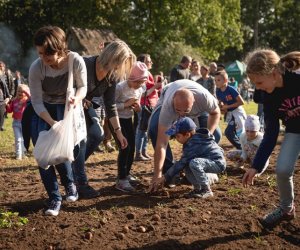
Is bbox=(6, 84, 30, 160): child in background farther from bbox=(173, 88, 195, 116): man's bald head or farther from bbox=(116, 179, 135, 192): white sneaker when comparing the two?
bbox=(173, 88, 195, 116): man's bald head

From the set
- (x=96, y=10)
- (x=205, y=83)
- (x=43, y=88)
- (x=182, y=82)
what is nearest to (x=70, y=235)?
(x=43, y=88)

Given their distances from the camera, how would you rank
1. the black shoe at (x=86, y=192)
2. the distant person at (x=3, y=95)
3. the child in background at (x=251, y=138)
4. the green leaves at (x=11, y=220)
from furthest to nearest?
the distant person at (x=3, y=95), the child in background at (x=251, y=138), the black shoe at (x=86, y=192), the green leaves at (x=11, y=220)

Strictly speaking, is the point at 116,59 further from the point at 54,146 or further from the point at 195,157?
the point at 195,157

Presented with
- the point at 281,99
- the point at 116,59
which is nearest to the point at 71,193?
the point at 116,59

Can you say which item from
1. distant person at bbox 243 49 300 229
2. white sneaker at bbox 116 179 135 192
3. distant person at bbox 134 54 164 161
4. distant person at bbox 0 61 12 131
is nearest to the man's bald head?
distant person at bbox 243 49 300 229

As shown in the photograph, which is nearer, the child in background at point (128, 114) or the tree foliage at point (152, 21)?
the child in background at point (128, 114)

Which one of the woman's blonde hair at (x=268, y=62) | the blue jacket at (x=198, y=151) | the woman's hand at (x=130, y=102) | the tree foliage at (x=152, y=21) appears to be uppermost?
the tree foliage at (x=152, y=21)

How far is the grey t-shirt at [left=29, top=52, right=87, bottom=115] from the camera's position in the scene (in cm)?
428

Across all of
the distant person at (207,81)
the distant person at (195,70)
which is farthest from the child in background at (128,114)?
the distant person at (207,81)

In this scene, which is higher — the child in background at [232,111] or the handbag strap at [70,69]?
the handbag strap at [70,69]

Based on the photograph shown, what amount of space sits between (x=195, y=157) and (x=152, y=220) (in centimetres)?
102

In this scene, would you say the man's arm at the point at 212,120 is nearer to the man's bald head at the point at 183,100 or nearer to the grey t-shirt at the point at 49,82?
the man's bald head at the point at 183,100

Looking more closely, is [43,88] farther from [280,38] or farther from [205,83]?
[280,38]

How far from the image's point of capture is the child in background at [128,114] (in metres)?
5.54
